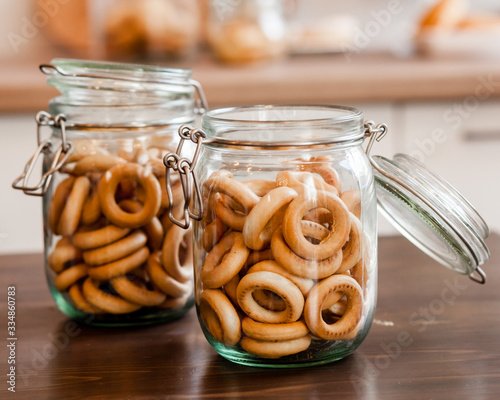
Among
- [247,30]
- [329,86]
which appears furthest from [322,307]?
[247,30]

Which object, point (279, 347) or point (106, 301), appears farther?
point (106, 301)

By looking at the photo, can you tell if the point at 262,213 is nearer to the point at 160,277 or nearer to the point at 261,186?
the point at 261,186

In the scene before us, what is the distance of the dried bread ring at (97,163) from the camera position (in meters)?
0.65

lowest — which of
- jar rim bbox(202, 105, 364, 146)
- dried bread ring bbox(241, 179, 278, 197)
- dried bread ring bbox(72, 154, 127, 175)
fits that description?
dried bread ring bbox(72, 154, 127, 175)

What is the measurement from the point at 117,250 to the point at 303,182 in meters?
0.20

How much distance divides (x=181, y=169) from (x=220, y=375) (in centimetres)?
17

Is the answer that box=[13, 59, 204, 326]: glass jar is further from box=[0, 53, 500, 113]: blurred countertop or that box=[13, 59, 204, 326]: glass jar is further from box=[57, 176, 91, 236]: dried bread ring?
box=[0, 53, 500, 113]: blurred countertop

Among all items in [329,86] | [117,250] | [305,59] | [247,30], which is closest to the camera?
[117,250]

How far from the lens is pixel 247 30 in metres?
1.80

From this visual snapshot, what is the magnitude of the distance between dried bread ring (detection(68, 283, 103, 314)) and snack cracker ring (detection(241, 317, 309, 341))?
193mm

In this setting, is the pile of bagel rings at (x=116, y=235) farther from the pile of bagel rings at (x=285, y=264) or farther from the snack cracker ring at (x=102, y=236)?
the pile of bagel rings at (x=285, y=264)

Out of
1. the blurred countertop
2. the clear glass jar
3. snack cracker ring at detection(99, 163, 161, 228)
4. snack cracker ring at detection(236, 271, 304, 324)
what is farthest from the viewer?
the clear glass jar

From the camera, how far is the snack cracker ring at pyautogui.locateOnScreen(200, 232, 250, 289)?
53 centimetres

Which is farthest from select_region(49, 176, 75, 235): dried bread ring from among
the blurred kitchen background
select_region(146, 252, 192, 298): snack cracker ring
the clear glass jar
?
the clear glass jar
